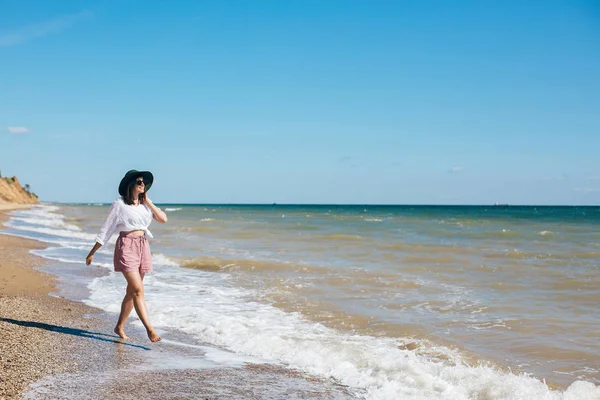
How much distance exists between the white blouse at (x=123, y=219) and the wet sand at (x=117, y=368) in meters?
1.16

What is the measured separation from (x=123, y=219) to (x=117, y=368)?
160cm

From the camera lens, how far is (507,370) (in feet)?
19.3

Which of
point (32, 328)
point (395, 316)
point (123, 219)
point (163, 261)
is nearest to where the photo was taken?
point (123, 219)

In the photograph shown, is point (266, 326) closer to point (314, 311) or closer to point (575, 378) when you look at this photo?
point (314, 311)

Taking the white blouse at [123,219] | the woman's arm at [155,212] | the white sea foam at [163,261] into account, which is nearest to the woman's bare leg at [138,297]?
the white blouse at [123,219]

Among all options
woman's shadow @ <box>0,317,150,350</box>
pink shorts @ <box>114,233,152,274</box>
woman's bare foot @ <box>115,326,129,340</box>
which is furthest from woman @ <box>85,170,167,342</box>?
woman's shadow @ <box>0,317,150,350</box>

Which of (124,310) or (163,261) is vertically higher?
(124,310)

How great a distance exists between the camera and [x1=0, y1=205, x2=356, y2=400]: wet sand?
4.30m

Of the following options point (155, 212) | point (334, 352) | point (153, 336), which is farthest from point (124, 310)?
point (334, 352)

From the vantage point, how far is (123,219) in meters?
5.87

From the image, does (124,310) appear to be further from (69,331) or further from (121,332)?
(69,331)

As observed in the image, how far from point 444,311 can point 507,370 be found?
3.03m

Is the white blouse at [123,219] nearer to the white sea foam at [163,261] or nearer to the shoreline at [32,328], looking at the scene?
the shoreline at [32,328]

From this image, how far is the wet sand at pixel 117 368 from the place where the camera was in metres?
4.30
